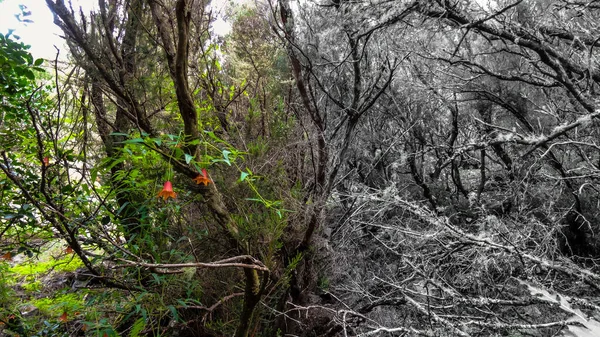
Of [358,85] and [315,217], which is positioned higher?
[358,85]

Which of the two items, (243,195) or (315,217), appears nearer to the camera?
(243,195)

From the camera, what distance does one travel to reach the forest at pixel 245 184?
173 centimetres

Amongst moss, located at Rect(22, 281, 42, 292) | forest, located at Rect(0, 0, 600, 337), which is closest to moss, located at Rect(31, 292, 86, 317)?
forest, located at Rect(0, 0, 600, 337)

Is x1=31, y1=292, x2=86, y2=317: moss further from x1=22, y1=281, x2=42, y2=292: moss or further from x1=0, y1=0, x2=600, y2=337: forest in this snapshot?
x1=22, y1=281, x2=42, y2=292: moss

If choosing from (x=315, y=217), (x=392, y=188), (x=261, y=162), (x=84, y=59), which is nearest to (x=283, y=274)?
(x=315, y=217)

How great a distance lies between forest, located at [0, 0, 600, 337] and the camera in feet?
5.66

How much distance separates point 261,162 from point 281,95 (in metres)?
0.88

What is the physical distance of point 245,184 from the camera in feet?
7.11

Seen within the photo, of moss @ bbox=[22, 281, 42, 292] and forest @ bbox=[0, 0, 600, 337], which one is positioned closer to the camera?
forest @ bbox=[0, 0, 600, 337]

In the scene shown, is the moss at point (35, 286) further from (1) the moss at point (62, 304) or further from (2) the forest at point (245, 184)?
(1) the moss at point (62, 304)

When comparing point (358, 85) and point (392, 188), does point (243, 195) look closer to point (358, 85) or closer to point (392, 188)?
point (358, 85)

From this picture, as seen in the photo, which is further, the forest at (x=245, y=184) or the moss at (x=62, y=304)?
the moss at (x=62, y=304)

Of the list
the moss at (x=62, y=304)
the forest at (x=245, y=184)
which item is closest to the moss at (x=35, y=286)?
the forest at (x=245, y=184)

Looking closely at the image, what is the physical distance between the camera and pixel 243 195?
7.22 feet
